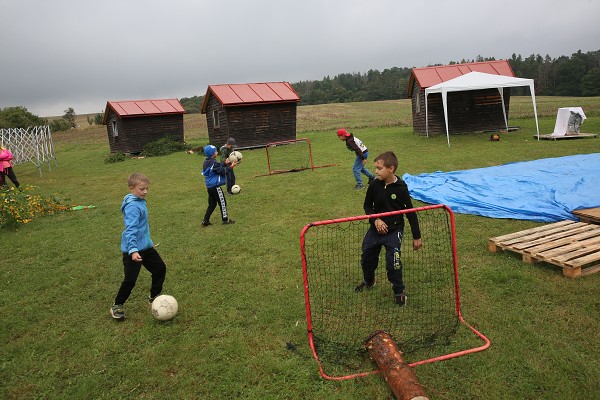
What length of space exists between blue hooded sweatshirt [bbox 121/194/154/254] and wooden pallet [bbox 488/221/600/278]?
5.11 m

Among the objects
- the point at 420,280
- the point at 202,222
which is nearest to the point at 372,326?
the point at 420,280

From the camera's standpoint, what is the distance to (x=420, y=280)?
5566mm

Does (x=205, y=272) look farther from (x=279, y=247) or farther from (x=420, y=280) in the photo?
(x=420, y=280)

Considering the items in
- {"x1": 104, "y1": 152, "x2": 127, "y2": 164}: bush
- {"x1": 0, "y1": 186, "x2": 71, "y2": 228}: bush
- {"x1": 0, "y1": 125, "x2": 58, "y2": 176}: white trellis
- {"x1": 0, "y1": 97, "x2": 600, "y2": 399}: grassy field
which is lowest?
{"x1": 0, "y1": 97, "x2": 600, "y2": 399}: grassy field

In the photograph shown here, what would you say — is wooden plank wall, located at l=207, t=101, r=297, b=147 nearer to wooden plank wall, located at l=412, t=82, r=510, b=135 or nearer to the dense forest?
wooden plank wall, located at l=412, t=82, r=510, b=135

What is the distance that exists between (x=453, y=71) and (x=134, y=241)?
23567 mm

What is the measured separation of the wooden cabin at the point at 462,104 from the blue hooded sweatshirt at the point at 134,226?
67.9ft

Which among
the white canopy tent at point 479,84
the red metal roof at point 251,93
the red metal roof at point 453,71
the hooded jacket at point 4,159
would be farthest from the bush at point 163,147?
the white canopy tent at point 479,84

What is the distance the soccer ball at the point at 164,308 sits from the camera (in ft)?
15.8

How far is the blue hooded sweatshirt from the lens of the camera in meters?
4.63

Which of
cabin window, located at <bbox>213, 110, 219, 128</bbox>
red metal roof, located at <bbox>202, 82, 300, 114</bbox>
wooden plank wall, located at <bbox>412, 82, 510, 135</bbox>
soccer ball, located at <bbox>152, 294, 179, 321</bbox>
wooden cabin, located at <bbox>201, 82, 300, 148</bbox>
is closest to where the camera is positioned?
soccer ball, located at <bbox>152, 294, 179, 321</bbox>

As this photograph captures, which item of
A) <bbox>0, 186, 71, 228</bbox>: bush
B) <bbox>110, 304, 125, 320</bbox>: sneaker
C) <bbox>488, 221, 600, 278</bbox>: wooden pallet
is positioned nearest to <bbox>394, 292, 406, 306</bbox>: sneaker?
<bbox>488, 221, 600, 278</bbox>: wooden pallet

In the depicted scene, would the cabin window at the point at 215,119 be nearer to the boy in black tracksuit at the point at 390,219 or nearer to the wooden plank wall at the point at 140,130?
the wooden plank wall at the point at 140,130

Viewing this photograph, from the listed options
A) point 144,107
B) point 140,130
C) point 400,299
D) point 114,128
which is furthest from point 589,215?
point 114,128
